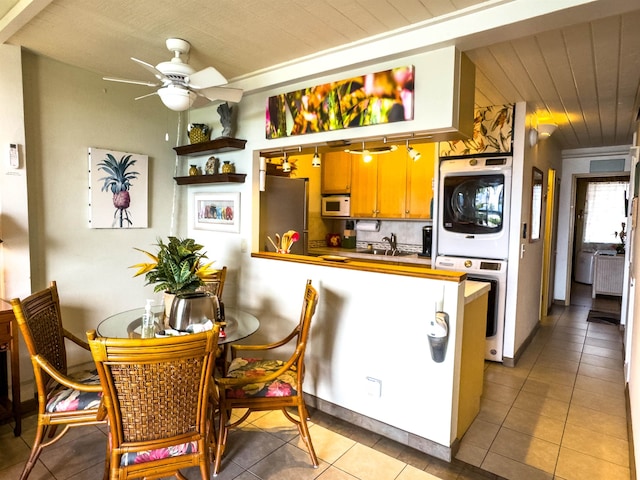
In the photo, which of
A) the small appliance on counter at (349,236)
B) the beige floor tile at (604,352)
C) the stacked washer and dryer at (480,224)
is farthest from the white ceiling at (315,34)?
the small appliance on counter at (349,236)

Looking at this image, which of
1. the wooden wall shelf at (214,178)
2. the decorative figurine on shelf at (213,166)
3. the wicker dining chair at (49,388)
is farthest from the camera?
the decorative figurine on shelf at (213,166)

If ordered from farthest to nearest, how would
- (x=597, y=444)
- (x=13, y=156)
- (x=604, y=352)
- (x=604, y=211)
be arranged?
(x=604, y=211) → (x=604, y=352) → (x=13, y=156) → (x=597, y=444)

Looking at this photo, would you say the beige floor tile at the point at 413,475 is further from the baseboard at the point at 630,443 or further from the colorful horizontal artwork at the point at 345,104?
the colorful horizontal artwork at the point at 345,104

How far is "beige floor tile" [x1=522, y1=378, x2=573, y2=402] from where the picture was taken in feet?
10.2

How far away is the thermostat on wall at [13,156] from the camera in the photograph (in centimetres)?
255

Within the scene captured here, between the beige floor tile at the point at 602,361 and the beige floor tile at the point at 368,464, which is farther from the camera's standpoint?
the beige floor tile at the point at 602,361

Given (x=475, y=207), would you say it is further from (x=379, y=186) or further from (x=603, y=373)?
(x=603, y=373)

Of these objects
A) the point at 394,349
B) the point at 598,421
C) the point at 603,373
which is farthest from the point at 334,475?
the point at 603,373

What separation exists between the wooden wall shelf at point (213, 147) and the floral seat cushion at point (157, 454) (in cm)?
223

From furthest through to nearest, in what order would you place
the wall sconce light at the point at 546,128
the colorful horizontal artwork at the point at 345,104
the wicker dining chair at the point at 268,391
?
the wall sconce light at the point at 546,128
the colorful horizontal artwork at the point at 345,104
the wicker dining chair at the point at 268,391

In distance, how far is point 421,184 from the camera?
4.53 meters

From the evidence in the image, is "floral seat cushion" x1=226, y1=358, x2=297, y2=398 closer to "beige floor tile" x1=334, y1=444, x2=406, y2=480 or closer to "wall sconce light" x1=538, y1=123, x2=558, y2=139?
"beige floor tile" x1=334, y1=444, x2=406, y2=480

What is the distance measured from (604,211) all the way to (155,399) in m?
9.39

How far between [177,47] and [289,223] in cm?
185
